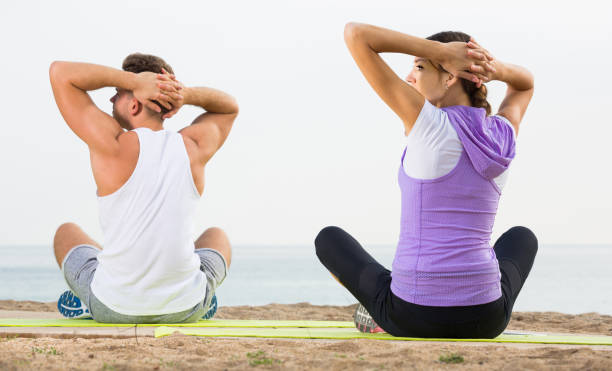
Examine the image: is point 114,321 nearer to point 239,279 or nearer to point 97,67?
point 97,67

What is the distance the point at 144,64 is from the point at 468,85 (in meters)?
1.56

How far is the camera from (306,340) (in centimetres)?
281

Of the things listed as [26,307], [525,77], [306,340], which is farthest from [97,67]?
[26,307]

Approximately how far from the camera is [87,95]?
3.01 meters

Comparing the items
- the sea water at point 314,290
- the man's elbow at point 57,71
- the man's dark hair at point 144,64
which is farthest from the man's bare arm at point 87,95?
the sea water at point 314,290

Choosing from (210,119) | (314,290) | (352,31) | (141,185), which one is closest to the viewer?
(352,31)

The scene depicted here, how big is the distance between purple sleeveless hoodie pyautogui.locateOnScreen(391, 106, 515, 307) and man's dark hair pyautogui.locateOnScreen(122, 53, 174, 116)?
1.37 m

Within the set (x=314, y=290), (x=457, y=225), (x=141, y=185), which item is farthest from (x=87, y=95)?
(x=314, y=290)

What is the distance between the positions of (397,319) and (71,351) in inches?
49.4

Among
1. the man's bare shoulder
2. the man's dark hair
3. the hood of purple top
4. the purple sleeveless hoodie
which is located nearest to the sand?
the purple sleeveless hoodie

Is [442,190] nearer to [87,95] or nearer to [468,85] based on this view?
[468,85]

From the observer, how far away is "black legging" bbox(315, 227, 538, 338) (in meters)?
2.56

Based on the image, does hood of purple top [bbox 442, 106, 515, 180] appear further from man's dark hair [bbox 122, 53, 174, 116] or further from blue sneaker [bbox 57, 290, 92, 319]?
blue sneaker [bbox 57, 290, 92, 319]

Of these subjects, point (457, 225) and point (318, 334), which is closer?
point (457, 225)
